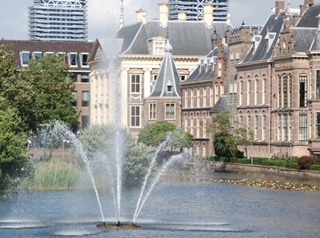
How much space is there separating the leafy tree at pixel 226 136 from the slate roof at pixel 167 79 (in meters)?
20.3

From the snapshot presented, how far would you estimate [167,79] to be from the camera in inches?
5153

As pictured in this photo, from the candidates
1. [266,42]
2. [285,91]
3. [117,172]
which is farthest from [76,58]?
[117,172]

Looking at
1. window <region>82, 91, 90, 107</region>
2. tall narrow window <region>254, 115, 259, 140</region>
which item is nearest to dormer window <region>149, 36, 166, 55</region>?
window <region>82, 91, 90, 107</region>

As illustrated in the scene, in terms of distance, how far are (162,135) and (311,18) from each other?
21.8 meters

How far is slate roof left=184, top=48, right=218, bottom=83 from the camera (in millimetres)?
124531

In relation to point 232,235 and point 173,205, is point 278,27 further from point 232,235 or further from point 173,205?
point 232,235

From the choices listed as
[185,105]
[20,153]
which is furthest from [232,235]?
[185,105]

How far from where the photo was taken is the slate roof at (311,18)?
3997 inches

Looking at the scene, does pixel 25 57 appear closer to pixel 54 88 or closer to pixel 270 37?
pixel 54 88

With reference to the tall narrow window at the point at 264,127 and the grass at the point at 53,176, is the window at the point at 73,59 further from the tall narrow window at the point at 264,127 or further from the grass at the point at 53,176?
the grass at the point at 53,176

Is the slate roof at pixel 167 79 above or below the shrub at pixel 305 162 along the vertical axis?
above

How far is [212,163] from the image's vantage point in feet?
344

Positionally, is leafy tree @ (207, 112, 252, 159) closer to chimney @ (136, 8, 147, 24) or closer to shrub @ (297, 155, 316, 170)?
shrub @ (297, 155, 316, 170)

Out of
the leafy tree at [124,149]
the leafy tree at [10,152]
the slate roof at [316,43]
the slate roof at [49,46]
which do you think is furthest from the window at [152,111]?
the leafy tree at [10,152]
